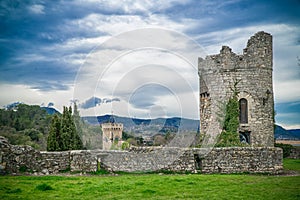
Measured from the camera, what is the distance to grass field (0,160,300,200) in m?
12.9

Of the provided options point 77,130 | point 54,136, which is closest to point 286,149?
point 77,130

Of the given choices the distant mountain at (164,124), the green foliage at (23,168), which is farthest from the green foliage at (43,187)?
the distant mountain at (164,124)

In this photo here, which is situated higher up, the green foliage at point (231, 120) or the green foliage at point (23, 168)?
the green foliage at point (231, 120)

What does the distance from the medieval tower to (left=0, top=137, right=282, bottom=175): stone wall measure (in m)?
7.65

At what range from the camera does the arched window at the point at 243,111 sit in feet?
93.4

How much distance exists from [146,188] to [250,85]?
16299 mm

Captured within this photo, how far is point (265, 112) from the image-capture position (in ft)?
93.5

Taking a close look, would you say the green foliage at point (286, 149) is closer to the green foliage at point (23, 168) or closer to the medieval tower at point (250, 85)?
the medieval tower at point (250, 85)

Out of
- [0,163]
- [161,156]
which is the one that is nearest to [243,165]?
[161,156]

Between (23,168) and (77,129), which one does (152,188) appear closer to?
(23,168)

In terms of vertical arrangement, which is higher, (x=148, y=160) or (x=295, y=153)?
(x=295, y=153)

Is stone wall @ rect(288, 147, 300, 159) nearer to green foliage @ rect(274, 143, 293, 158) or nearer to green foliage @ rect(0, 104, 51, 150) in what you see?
green foliage @ rect(274, 143, 293, 158)

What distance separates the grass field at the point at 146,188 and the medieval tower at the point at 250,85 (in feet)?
37.7

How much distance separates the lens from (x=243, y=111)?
28609 millimetres
